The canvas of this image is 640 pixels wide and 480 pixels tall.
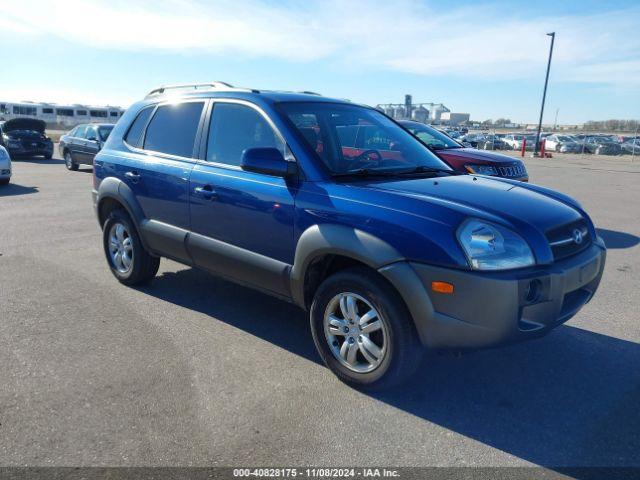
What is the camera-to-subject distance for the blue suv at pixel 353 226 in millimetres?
3076

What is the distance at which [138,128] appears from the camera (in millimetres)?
5336

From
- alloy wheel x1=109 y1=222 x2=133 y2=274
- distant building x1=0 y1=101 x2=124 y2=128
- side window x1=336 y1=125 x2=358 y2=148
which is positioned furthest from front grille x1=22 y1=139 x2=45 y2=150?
distant building x1=0 y1=101 x2=124 y2=128

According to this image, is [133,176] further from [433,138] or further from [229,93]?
[433,138]

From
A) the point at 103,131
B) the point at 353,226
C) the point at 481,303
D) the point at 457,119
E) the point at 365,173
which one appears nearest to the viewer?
the point at 481,303

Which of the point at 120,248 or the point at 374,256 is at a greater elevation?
the point at 374,256

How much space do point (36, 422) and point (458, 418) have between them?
2394mm

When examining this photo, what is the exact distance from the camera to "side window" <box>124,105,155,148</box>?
5277mm

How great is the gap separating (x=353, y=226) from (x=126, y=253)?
2.99 m

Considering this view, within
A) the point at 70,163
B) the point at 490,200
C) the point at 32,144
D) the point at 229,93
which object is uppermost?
the point at 229,93

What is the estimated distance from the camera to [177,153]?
15.6ft

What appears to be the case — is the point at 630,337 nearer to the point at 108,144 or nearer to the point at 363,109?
the point at 363,109

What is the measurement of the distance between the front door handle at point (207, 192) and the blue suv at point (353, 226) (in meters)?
0.02

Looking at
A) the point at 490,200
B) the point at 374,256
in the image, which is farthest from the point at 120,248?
the point at 490,200

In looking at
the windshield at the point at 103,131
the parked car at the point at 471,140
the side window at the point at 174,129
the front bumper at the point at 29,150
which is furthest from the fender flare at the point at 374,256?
the front bumper at the point at 29,150
